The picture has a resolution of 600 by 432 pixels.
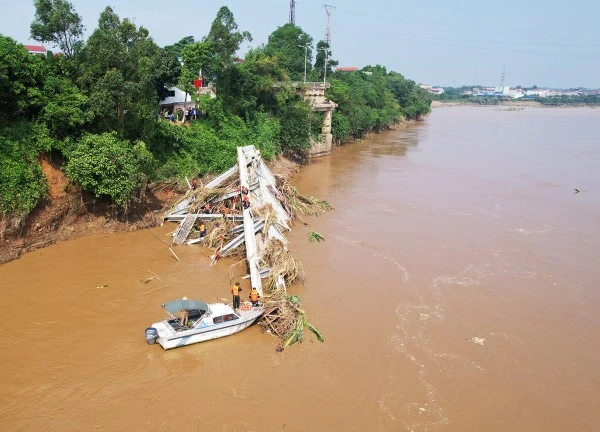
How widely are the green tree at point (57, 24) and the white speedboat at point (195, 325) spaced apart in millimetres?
13903

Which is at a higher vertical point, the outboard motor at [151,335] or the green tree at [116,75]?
the green tree at [116,75]

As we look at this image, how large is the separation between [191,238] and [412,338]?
10127 mm

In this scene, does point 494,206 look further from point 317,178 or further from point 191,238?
point 191,238

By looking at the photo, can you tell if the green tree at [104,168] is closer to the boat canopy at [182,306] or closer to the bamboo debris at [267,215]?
the bamboo debris at [267,215]

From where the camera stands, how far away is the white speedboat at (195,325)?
11.7 metres

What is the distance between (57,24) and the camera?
1886cm

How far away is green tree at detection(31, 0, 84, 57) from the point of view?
18.6 meters

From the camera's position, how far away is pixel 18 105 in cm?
1770

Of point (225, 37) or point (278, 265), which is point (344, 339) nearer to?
point (278, 265)

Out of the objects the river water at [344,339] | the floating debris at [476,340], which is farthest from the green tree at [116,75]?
the floating debris at [476,340]

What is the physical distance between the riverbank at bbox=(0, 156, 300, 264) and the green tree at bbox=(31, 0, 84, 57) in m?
5.23

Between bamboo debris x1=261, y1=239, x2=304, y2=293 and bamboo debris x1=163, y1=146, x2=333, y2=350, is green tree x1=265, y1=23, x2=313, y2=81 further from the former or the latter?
bamboo debris x1=261, y1=239, x2=304, y2=293

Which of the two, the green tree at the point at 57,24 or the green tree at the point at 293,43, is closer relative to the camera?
the green tree at the point at 57,24

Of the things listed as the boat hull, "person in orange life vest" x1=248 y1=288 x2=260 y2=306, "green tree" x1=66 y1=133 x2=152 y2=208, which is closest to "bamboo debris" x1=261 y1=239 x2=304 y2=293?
"person in orange life vest" x1=248 y1=288 x2=260 y2=306
